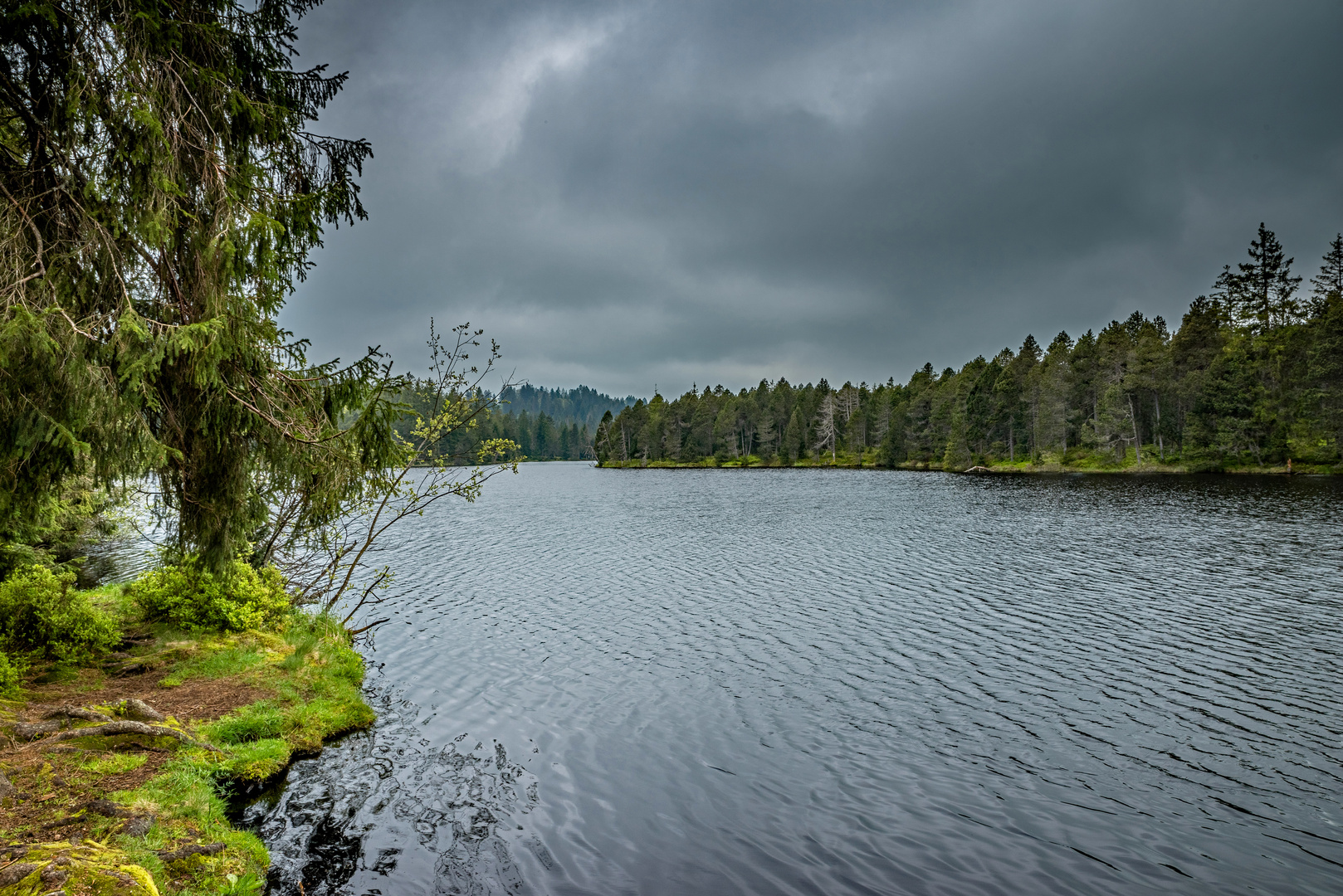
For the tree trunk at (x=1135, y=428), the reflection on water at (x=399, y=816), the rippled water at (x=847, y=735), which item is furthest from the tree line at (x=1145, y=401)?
the reflection on water at (x=399, y=816)

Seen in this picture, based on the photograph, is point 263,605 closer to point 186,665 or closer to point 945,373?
point 186,665

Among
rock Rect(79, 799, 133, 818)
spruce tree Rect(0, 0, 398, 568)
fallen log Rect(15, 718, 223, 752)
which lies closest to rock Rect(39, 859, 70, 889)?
rock Rect(79, 799, 133, 818)

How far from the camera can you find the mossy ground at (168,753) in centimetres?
600

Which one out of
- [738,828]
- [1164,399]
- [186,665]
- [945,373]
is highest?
[945,373]

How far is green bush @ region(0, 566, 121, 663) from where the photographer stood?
1123 cm

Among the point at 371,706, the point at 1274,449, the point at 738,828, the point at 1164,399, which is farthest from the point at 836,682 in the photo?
the point at 1164,399

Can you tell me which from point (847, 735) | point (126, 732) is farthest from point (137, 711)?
point (847, 735)

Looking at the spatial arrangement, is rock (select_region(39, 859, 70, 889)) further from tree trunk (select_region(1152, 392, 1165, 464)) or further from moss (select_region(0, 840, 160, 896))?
tree trunk (select_region(1152, 392, 1165, 464))

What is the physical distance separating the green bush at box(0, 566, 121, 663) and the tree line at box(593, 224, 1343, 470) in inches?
3375

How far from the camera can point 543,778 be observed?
34.7 ft

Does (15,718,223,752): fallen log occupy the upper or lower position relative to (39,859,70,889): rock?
lower

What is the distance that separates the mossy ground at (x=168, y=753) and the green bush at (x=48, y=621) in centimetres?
54

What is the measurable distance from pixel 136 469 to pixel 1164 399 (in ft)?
315

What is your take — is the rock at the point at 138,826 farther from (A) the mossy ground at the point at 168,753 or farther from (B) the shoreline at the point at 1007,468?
(B) the shoreline at the point at 1007,468
